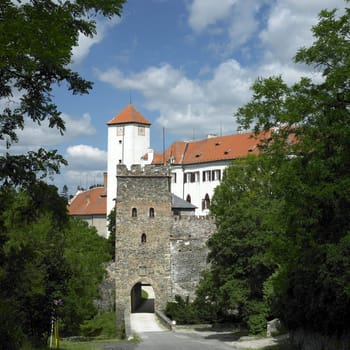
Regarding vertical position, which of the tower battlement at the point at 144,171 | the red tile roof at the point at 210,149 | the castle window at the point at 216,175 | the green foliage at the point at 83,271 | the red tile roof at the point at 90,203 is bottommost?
the green foliage at the point at 83,271

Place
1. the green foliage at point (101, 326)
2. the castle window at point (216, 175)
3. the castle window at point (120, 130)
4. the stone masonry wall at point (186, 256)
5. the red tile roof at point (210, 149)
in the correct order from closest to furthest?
the green foliage at point (101, 326), the stone masonry wall at point (186, 256), the red tile roof at point (210, 149), the castle window at point (216, 175), the castle window at point (120, 130)

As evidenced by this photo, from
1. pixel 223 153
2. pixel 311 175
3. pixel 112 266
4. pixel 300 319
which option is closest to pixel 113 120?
pixel 223 153

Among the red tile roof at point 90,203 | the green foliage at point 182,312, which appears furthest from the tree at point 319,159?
the red tile roof at point 90,203

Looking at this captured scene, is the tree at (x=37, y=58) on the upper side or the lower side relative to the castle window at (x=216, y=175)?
lower

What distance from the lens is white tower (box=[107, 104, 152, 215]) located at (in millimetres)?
73875

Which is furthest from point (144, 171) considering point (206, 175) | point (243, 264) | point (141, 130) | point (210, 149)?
point (141, 130)

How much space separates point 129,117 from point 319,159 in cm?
5898

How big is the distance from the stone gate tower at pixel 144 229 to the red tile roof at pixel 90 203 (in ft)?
119

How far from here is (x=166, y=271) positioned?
132 feet

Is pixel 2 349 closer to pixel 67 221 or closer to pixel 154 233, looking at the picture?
pixel 67 221

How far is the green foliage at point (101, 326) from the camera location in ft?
123

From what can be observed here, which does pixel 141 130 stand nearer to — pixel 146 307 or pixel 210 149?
pixel 210 149

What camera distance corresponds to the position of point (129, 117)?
7400 centimetres

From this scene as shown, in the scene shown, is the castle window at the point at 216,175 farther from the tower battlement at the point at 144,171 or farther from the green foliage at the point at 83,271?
the tower battlement at the point at 144,171
